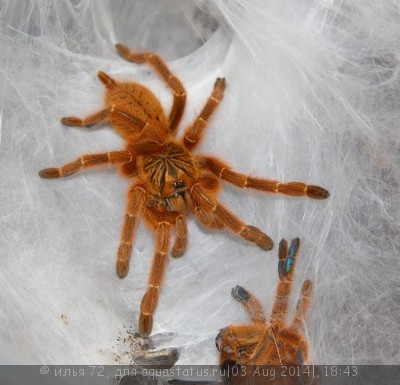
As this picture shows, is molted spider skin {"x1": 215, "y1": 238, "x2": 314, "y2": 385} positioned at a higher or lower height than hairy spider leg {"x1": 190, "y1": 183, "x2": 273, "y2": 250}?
lower

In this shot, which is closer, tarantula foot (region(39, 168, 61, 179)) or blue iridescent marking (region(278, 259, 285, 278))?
blue iridescent marking (region(278, 259, 285, 278))

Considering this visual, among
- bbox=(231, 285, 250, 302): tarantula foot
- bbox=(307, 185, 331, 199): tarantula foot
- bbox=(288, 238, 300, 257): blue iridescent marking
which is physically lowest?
bbox=(231, 285, 250, 302): tarantula foot

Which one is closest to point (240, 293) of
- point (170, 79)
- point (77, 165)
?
point (77, 165)

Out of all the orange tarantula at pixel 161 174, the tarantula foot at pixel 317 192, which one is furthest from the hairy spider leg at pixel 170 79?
the tarantula foot at pixel 317 192
